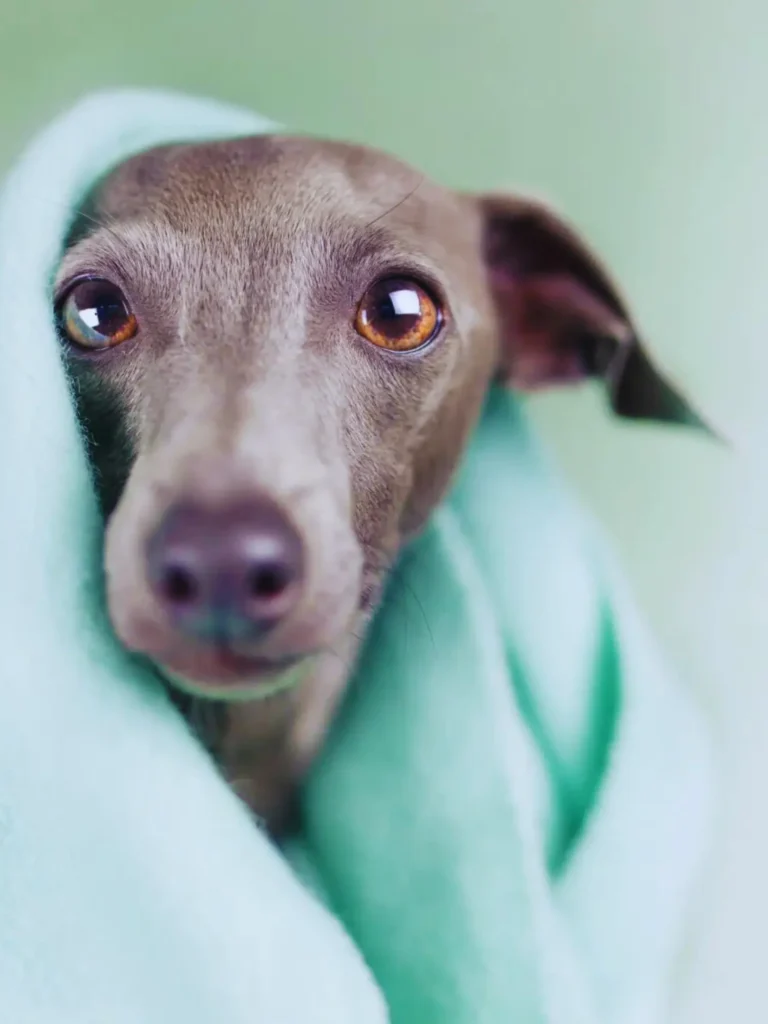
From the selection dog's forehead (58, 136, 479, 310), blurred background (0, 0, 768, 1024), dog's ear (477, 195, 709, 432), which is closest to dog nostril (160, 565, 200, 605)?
dog's forehead (58, 136, 479, 310)

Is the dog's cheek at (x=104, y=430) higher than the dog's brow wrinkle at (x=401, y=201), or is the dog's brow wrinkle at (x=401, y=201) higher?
the dog's brow wrinkle at (x=401, y=201)

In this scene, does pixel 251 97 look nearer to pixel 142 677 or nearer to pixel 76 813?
pixel 142 677

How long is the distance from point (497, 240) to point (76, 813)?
92cm

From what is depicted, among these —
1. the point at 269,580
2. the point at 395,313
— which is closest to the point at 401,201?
the point at 395,313

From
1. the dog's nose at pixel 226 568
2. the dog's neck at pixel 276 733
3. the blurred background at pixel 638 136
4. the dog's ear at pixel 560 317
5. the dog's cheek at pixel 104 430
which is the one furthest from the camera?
the blurred background at pixel 638 136

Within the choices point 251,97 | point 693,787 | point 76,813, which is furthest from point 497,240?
point 76,813

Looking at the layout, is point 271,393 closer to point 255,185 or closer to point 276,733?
point 255,185

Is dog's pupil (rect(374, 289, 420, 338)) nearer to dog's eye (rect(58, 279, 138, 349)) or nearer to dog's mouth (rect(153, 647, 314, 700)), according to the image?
dog's eye (rect(58, 279, 138, 349))

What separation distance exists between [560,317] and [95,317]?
68cm

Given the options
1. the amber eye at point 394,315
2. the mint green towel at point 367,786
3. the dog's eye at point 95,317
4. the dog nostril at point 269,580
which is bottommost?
the mint green towel at point 367,786

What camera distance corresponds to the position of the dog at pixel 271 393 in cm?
69

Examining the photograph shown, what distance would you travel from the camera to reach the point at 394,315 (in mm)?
934

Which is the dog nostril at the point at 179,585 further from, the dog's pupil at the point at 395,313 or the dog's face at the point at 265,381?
the dog's pupil at the point at 395,313

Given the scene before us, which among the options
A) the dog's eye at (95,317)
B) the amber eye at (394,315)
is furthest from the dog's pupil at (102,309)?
the amber eye at (394,315)
